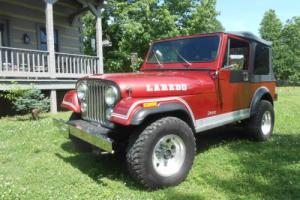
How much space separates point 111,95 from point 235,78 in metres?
2.52

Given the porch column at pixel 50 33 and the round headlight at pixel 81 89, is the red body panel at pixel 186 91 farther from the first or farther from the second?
the porch column at pixel 50 33

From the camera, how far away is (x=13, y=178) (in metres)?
4.98

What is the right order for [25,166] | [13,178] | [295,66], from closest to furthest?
1. [13,178]
2. [25,166]
3. [295,66]

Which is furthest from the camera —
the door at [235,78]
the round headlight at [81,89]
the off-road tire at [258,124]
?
the off-road tire at [258,124]

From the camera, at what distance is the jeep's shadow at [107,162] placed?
16.7 ft

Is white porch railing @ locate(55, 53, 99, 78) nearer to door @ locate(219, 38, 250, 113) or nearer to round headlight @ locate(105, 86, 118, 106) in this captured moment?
door @ locate(219, 38, 250, 113)

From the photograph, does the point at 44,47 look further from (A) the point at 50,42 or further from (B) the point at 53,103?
(B) the point at 53,103

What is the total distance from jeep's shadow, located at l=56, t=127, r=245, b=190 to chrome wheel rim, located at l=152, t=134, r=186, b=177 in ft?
1.24

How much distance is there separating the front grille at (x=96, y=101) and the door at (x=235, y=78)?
2.00m

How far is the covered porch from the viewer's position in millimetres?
11691

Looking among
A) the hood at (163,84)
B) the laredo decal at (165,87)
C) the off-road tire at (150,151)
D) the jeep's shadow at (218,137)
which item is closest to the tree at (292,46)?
the jeep's shadow at (218,137)

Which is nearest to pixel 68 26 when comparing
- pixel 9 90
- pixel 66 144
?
pixel 9 90

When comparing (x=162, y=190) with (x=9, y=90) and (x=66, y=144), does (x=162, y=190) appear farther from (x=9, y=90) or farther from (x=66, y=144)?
(x=9, y=90)

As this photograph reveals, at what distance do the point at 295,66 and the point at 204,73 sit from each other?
157 feet
